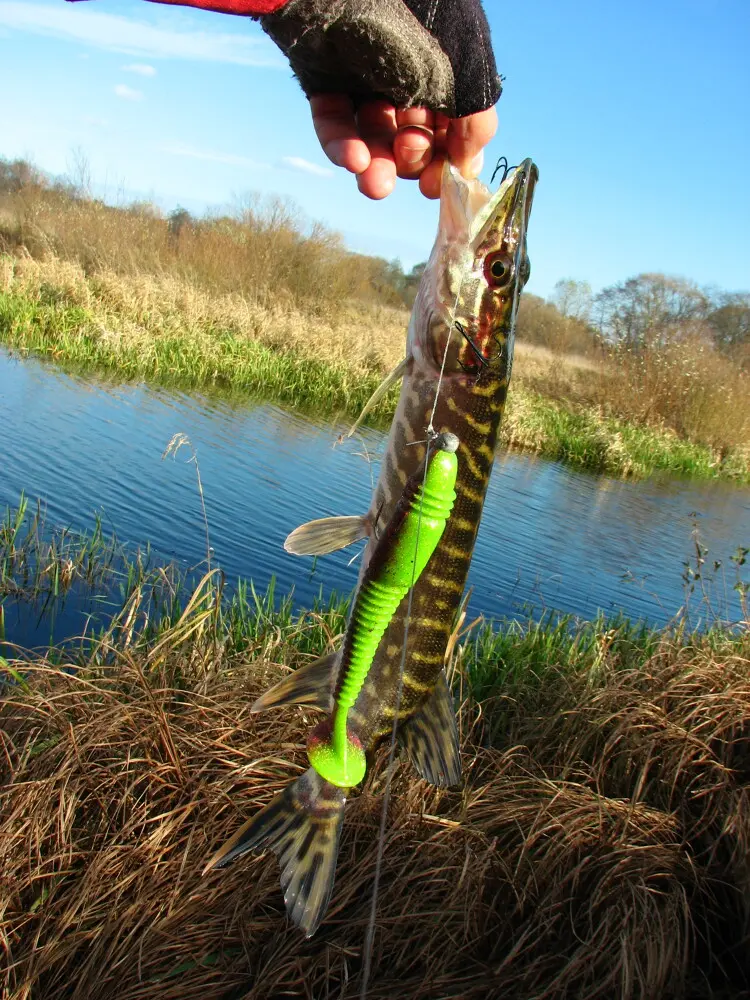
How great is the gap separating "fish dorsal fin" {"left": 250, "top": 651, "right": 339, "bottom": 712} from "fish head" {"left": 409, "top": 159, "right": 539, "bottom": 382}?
0.75m

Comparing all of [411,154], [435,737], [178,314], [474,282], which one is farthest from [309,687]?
[178,314]

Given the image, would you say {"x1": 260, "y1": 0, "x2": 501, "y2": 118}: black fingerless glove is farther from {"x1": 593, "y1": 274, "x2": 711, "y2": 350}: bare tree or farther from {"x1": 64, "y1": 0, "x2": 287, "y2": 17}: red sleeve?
{"x1": 593, "y1": 274, "x2": 711, "y2": 350}: bare tree

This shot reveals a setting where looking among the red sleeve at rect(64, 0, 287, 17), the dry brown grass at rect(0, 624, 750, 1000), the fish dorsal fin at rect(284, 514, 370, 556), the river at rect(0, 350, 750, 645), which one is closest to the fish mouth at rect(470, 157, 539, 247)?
the red sleeve at rect(64, 0, 287, 17)

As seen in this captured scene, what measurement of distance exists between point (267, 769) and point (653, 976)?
162 cm

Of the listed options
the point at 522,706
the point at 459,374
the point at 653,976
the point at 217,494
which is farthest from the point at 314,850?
the point at 217,494

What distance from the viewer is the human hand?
2.01 meters

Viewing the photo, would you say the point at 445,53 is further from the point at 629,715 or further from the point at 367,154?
the point at 629,715

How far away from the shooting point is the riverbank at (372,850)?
8.83ft

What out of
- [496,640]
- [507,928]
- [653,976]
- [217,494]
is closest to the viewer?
[653,976]

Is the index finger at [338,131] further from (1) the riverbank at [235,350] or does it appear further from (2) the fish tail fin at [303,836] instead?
(1) the riverbank at [235,350]

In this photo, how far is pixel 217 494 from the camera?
9.27 m

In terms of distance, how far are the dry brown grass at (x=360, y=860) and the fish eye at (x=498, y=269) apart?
84.8 inches

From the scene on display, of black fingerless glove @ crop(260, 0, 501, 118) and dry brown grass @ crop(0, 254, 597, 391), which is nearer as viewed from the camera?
black fingerless glove @ crop(260, 0, 501, 118)

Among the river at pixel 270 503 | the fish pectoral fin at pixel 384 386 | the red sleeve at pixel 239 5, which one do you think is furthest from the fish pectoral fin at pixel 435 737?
the river at pixel 270 503
